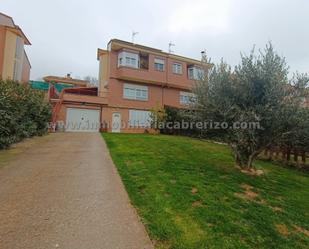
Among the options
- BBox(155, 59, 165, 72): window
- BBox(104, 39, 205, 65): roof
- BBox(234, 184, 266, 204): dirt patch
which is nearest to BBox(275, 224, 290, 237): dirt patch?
BBox(234, 184, 266, 204): dirt patch

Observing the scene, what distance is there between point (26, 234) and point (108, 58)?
25.3m

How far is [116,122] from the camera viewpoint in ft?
88.0

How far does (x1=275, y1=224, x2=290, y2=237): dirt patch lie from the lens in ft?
15.1

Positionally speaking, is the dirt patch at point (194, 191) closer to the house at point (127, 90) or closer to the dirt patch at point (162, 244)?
the dirt patch at point (162, 244)

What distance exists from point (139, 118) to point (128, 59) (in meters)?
6.36

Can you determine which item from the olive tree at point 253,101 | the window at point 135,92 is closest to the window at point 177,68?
the window at point 135,92

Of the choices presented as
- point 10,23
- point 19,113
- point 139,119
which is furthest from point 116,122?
point 10,23

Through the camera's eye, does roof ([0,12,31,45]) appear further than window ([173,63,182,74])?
No

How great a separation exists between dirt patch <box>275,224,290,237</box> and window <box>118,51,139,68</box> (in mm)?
23427

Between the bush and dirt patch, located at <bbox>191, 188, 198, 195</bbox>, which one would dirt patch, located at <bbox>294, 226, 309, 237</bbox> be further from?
the bush

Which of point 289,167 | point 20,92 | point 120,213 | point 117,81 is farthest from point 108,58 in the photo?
point 120,213

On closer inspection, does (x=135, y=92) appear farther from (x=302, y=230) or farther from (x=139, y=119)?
(x=302, y=230)

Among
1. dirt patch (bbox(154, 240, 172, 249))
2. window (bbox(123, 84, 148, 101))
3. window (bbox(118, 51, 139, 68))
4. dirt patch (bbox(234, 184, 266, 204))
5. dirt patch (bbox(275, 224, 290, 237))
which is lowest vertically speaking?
dirt patch (bbox(275, 224, 290, 237))

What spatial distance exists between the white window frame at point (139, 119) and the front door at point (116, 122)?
1.24 meters
